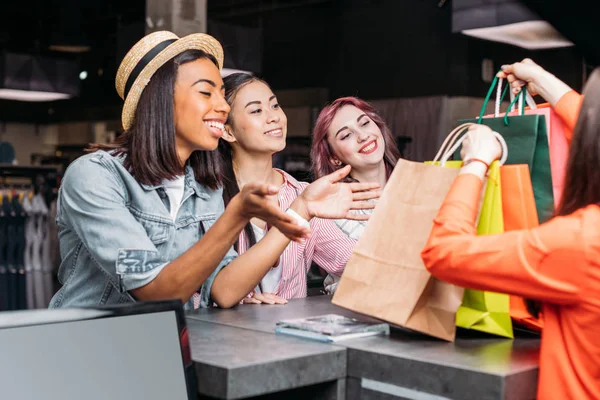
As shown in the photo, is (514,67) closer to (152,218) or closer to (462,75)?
(152,218)

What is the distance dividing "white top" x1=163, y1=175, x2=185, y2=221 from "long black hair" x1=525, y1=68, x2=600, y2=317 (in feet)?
3.71

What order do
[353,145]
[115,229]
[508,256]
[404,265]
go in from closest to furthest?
1. [508,256]
2. [404,265]
3. [115,229]
4. [353,145]

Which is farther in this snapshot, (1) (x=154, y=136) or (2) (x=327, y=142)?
(2) (x=327, y=142)

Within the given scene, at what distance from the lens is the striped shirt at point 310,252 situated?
2.89 meters

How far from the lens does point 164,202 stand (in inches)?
87.4

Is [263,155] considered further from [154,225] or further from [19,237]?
[19,237]

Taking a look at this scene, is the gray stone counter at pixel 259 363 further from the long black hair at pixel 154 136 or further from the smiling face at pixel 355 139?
the smiling face at pixel 355 139

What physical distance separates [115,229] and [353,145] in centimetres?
149

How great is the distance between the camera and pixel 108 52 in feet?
48.2

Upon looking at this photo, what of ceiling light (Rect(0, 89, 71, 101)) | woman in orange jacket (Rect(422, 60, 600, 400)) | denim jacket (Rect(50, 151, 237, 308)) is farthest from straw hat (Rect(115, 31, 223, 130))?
ceiling light (Rect(0, 89, 71, 101))

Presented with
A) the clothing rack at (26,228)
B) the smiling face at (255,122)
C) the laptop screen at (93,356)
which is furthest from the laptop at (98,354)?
the clothing rack at (26,228)

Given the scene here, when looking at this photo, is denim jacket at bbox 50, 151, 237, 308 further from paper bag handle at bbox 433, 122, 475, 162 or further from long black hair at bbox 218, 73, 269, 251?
paper bag handle at bbox 433, 122, 475, 162

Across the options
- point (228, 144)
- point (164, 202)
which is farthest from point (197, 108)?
point (228, 144)

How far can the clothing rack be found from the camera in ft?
28.9
